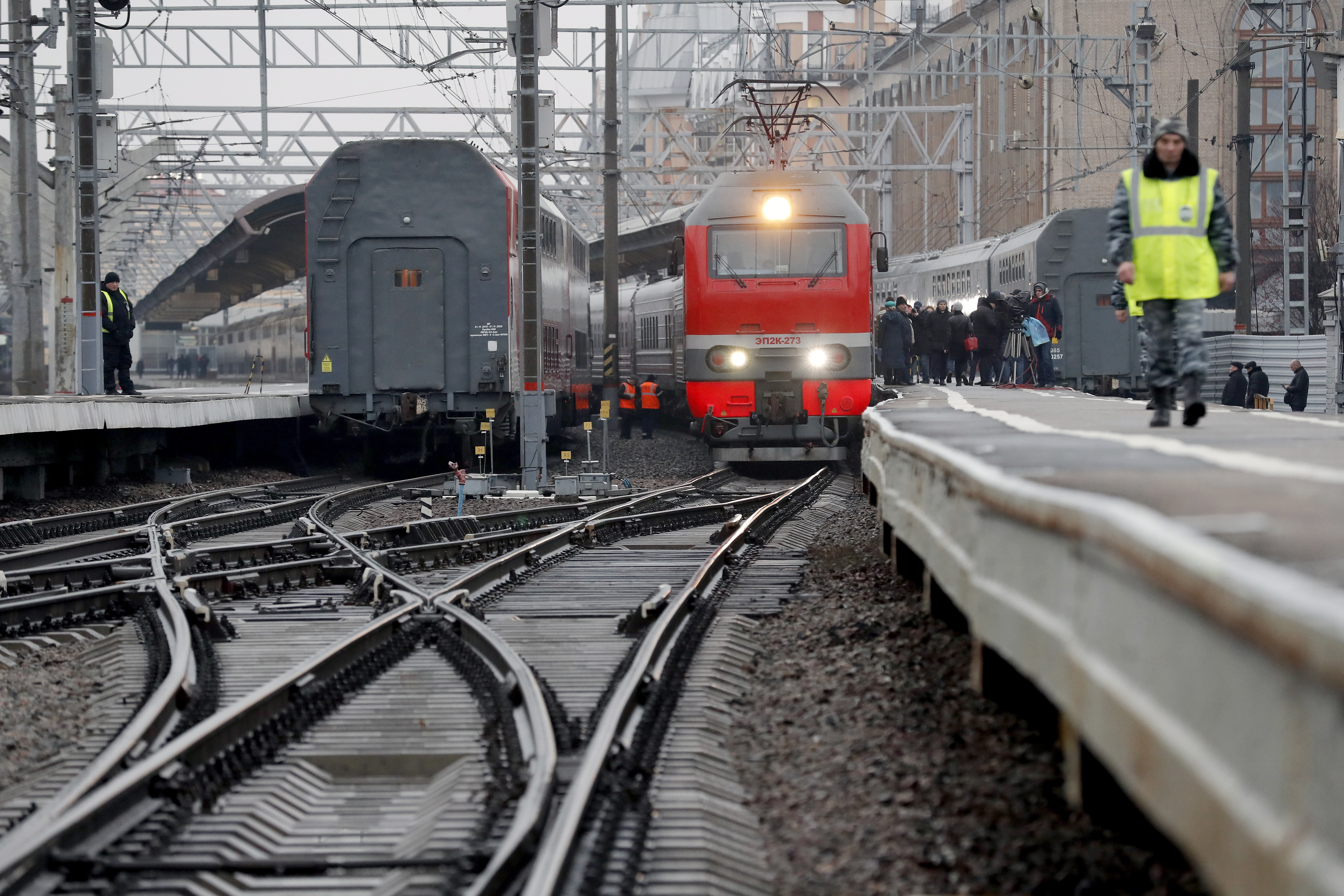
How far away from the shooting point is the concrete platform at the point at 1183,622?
101 inches

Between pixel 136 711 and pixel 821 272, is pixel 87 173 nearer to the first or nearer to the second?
pixel 821 272

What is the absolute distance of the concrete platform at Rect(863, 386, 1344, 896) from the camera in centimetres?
257

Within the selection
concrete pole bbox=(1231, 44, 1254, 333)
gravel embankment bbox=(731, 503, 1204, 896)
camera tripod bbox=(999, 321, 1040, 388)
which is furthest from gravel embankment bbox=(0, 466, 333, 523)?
concrete pole bbox=(1231, 44, 1254, 333)

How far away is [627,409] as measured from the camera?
3020 cm

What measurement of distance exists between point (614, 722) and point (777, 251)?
1498 centimetres

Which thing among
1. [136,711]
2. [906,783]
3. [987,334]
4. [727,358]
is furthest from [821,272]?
[906,783]

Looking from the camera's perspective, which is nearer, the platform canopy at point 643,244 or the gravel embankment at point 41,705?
the gravel embankment at point 41,705

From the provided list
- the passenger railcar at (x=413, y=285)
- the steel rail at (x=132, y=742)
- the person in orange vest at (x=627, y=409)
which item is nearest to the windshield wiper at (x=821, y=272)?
the passenger railcar at (x=413, y=285)

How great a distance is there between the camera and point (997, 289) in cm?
3023

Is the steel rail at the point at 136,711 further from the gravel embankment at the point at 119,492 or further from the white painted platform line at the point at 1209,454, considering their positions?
the white painted platform line at the point at 1209,454

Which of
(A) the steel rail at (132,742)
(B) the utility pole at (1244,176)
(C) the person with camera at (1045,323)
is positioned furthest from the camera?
(B) the utility pole at (1244,176)

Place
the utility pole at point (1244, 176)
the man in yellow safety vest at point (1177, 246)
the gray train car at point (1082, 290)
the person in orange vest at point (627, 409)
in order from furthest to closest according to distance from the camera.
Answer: the utility pole at point (1244, 176), the person in orange vest at point (627, 409), the gray train car at point (1082, 290), the man in yellow safety vest at point (1177, 246)

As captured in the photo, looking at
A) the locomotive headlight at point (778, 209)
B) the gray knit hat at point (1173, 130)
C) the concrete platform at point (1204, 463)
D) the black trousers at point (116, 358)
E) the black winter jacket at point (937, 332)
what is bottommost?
the concrete platform at point (1204, 463)

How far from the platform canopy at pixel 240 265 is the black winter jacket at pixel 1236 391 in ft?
49.3
